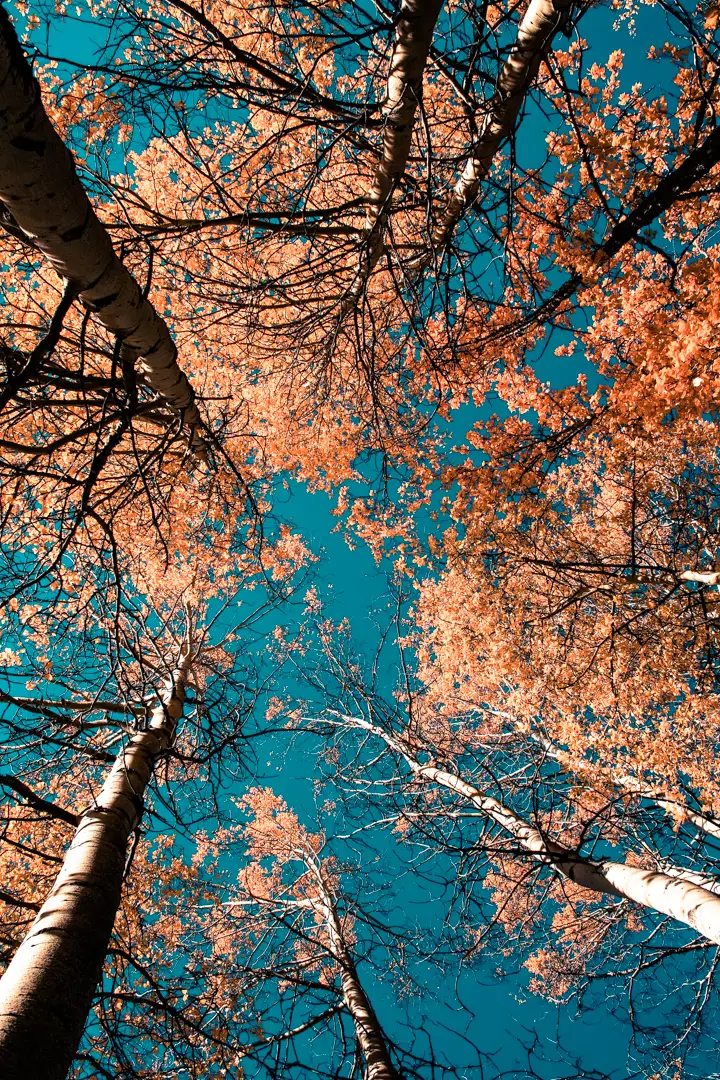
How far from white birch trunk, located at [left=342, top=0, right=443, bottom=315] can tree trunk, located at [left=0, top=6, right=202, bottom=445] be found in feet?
4.15

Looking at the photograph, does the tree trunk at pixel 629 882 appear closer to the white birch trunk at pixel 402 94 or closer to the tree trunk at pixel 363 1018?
the tree trunk at pixel 363 1018

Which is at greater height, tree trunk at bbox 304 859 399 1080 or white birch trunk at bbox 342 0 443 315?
white birch trunk at bbox 342 0 443 315

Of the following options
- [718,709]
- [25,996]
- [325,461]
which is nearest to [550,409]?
[325,461]

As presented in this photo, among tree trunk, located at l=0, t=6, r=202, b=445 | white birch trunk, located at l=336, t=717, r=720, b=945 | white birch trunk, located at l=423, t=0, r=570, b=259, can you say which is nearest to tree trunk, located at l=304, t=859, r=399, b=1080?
white birch trunk, located at l=336, t=717, r=720, b=945

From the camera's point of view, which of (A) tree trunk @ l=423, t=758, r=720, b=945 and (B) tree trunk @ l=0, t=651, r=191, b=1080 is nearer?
(B) tree trunk @ l=0, t=651, r=191, b=1080

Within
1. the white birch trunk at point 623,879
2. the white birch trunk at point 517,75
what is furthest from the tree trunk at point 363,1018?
the white birch trunk at point 517,75

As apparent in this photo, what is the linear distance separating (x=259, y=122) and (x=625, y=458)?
465 centimetres

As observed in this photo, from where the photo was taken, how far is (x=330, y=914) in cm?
559

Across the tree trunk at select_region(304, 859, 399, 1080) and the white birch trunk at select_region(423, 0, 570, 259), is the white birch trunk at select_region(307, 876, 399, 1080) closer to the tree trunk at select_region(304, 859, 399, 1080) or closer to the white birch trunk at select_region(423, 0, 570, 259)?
the tree trunk at select_region(304, 859, 399, 1080)

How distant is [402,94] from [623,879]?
15.4 feet

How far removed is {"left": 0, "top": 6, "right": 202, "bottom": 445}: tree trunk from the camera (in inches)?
54.8

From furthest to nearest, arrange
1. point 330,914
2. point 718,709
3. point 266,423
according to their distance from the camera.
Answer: point 266,423 < point 330,914 < point 718,709

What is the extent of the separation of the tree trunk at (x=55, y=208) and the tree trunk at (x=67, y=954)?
7.50ft

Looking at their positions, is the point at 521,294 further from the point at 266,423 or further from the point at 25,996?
the point at 25,996
